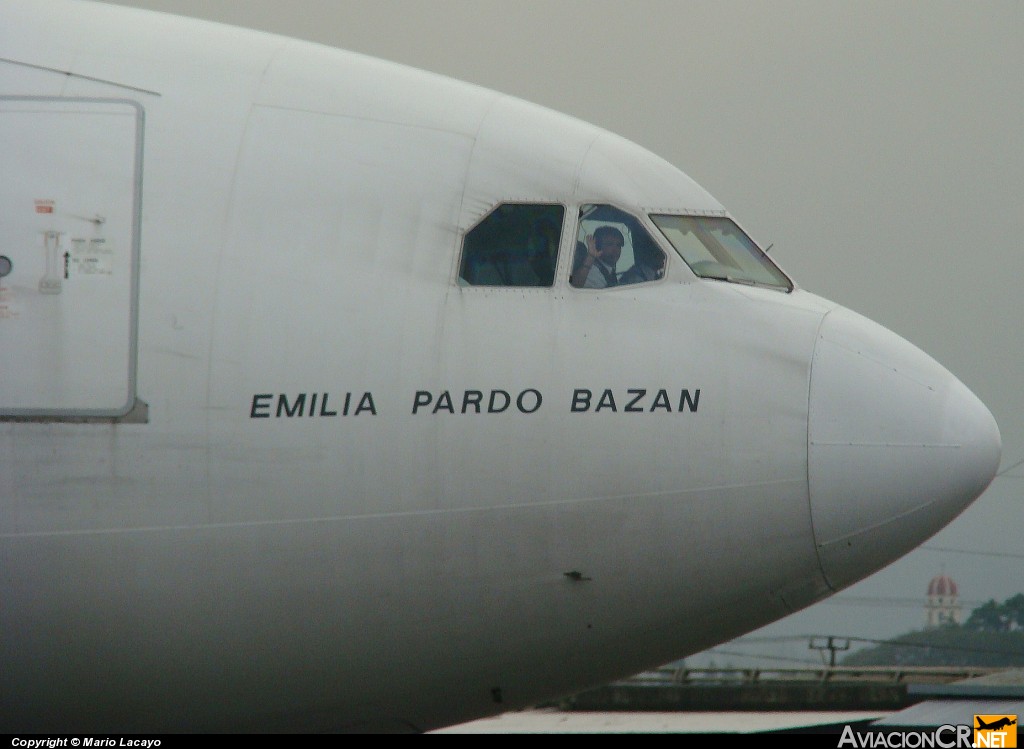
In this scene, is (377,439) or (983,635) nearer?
(377,439)

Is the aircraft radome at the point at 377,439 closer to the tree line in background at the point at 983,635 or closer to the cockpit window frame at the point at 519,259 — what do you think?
the cockpit window frame at the point at 519,259

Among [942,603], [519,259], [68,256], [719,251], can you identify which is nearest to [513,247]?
[519,259]

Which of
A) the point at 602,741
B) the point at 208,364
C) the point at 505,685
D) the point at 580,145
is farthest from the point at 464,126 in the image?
the point at 602,741

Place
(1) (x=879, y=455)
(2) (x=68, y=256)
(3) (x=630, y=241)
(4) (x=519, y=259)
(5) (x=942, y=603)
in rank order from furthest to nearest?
1. (5) (x=942, y=603)
2. (3) (x=630, y=241)
3. (4) (x=519, y=259)
4. (2) (x=68, y=256)
5. (1) (x=879, y=455)

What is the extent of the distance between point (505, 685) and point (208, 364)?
2.72 metres

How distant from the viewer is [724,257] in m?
8.35

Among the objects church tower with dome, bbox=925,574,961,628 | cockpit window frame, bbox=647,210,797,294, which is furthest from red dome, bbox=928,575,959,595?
cockpit window frame, bbox=647,210,797,294

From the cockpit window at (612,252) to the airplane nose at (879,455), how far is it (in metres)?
1.17

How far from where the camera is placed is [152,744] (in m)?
8.13

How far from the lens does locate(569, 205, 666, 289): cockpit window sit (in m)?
8.00

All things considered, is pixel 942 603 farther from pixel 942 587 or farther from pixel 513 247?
pixel 513 247

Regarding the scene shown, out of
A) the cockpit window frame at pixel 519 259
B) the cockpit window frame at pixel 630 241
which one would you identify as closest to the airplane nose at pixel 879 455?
the cockpit window frame at pixel 630 241

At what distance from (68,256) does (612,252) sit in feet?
11.0

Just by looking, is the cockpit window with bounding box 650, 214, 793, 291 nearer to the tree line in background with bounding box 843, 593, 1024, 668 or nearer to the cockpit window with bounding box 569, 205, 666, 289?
the cockpit window with bounding box 569, 205, 666, 289
